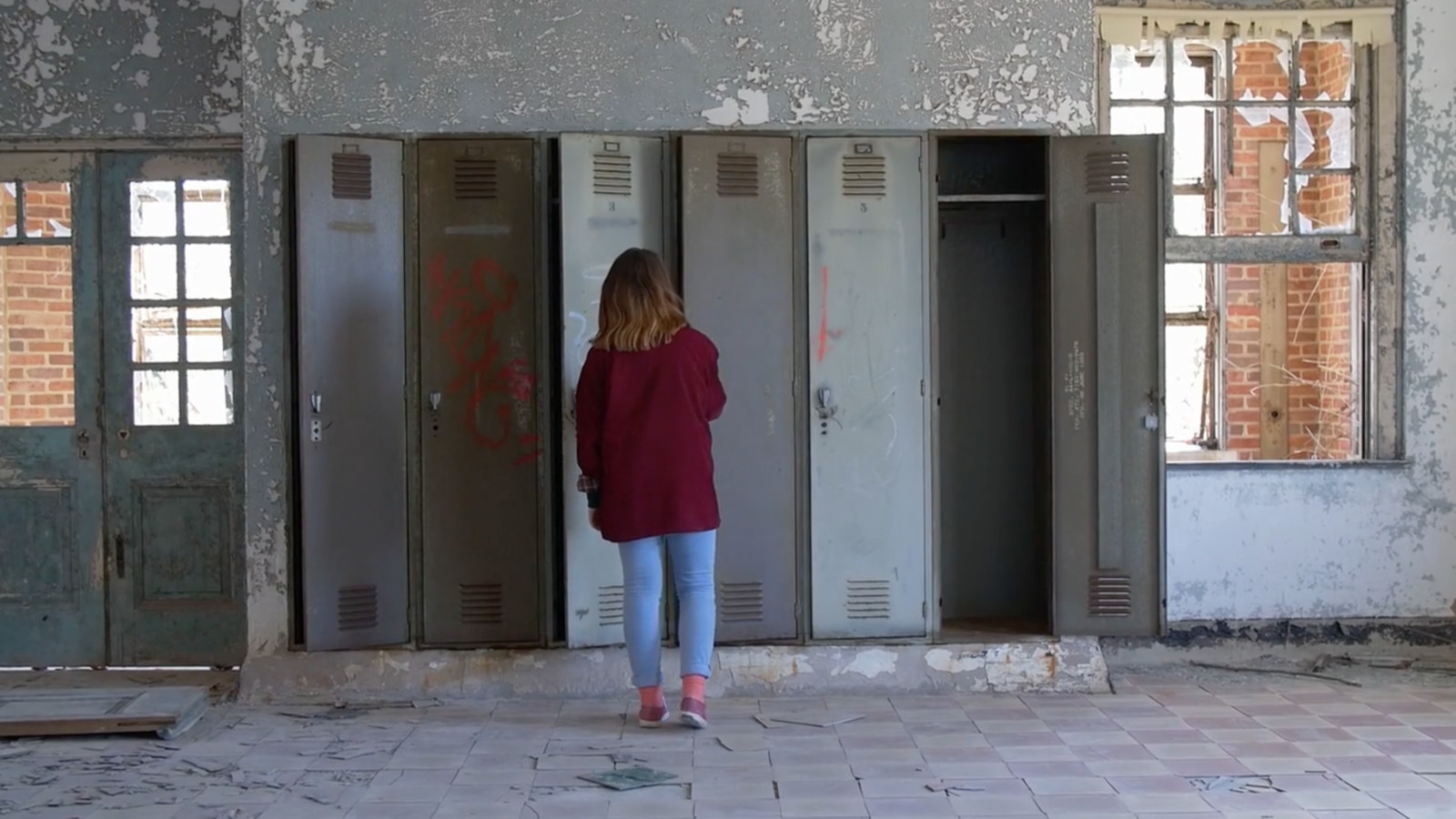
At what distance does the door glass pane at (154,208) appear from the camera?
17.6ft

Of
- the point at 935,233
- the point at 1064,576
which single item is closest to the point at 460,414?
the point at 935,233

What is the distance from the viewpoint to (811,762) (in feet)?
12.8

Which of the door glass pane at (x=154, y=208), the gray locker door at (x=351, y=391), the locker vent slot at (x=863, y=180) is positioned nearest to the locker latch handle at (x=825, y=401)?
the locker vent slot at (x=863, y=180)

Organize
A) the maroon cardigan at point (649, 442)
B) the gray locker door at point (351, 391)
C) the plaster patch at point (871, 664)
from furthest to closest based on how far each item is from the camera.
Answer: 1. the plaster patch at point (871, 664)
2. the gray locker door at point (351, 391)
3. the maroon cardigan at point (649, 442)

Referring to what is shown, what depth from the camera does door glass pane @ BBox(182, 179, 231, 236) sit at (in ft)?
17.7

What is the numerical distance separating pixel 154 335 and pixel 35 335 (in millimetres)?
474

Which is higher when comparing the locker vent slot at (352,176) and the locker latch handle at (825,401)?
the locker vent slot at (352,176)

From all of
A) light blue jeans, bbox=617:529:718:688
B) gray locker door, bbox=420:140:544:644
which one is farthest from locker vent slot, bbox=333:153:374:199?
light blue jeans, bbox=617:529:718:688

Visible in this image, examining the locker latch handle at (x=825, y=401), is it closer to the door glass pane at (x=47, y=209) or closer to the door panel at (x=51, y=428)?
the door panel at (x=51, y=428)

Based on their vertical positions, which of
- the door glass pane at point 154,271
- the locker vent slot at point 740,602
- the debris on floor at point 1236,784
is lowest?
the debris on floor at point 1236,784

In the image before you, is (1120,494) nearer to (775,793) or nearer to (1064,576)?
(1064,576)

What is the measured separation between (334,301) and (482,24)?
3.72ft

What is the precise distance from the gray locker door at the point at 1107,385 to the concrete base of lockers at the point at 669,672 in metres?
0.23

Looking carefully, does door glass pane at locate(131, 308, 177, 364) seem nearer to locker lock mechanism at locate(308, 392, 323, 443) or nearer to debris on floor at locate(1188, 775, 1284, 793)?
locker lock mechanism at locate(308, 392, 323, 443)
